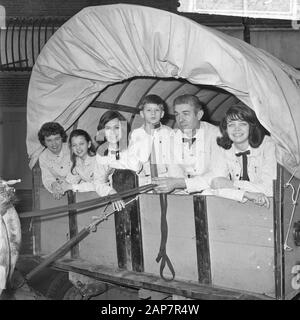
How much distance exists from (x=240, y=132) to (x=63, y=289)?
66.6 inches

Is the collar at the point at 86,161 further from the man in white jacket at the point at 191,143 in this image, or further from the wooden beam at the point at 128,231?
the man in white jacket at the point at 191,143

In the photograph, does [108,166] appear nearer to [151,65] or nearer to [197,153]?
[197,153]

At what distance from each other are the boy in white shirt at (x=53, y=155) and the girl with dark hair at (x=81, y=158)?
45mm

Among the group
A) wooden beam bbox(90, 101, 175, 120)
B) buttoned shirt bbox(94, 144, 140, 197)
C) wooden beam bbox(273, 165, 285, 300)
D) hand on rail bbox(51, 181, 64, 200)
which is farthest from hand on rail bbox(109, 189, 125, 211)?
wooden beam bbox(90, 101, 175, 120)

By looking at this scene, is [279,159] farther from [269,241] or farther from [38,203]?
[38,203]

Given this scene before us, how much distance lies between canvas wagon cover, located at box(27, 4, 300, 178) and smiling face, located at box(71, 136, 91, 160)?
0.49 feet

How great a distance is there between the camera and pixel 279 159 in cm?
229

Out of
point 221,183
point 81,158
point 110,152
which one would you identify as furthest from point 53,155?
point 221,183

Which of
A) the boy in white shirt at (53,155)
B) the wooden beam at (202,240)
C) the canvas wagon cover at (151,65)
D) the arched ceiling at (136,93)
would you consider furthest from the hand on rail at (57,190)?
the wooden beam at (202,240)

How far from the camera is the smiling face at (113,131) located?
3.15 m

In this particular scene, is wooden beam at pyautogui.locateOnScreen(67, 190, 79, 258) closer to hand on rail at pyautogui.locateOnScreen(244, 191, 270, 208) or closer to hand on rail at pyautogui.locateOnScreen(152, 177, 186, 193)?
hand on rail at pyautogui.locateOnScreen(152, 177, 186, 193)

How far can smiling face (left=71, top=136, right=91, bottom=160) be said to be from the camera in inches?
127

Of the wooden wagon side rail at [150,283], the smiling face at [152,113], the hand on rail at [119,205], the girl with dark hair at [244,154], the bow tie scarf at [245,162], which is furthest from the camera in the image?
the smiling face at [152,113]

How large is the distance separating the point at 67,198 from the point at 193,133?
0.90 meters
